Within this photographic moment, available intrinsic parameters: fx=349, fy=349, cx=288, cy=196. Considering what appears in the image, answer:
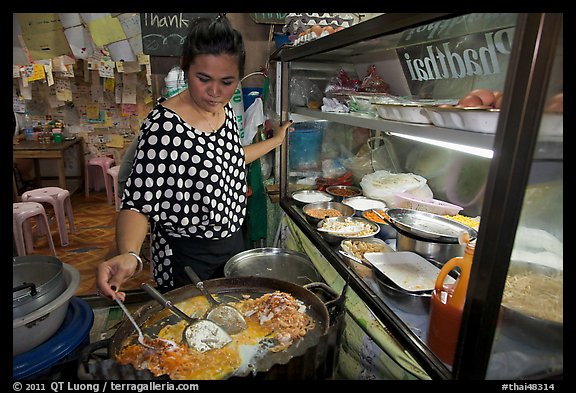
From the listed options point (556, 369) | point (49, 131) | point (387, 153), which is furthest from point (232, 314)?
point (49, 131)

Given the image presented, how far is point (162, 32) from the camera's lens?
3332 mm

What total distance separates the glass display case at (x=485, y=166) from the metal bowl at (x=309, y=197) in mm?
205

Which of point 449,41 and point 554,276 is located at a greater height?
point 449,41

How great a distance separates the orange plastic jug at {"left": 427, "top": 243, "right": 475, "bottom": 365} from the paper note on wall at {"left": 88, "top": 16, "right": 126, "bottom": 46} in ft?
12.6

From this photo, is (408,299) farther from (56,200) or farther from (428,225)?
(56,200)

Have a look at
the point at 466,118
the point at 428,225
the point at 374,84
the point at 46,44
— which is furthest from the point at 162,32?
the point at 466,118

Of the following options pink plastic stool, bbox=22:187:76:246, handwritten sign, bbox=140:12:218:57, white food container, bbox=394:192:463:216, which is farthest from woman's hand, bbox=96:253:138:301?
pink plastic stool, bbox=22:187:76:246

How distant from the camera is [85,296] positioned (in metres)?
4.07

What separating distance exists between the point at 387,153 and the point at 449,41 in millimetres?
1192

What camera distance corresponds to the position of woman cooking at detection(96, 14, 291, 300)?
1.76 metres

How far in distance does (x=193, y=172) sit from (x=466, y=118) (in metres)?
1.35

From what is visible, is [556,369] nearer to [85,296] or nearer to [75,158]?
[85,296]

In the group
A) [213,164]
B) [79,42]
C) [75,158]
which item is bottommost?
[75,158]

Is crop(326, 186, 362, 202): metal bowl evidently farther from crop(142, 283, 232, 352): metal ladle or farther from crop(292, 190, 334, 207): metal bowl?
crop(142, 283, 232, 352): metal ladle
